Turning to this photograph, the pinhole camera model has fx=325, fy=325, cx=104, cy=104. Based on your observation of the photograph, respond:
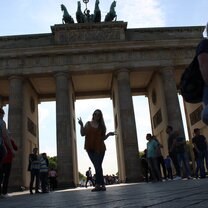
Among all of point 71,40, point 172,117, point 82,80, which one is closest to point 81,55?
point 71,40

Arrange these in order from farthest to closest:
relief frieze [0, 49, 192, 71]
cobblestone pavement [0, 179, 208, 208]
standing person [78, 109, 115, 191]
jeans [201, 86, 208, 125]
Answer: relief frieze [0, 49, 192, 71], standing person [78, 109, 115, 191], jeans [201, 86, 208, 125], cobblestone pavement [0, 179, 208, 208]

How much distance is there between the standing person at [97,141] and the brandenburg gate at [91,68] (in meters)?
17.3

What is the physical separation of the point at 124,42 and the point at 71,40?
4868 mm

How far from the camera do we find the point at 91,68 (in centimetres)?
2902

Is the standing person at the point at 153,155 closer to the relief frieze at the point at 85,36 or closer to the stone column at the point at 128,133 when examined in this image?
the stone column at the point at 128,133

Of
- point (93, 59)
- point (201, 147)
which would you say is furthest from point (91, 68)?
point (201, 147)

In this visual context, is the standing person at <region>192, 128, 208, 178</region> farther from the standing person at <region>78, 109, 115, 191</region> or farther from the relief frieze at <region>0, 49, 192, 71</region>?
the relief frieze at <region>0, 49, 192, 71</region>

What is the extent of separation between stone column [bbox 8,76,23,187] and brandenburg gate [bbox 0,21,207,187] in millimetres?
80

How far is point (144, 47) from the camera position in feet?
96.4

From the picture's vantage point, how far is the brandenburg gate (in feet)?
88.0

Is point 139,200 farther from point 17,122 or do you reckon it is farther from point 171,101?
point 171,101

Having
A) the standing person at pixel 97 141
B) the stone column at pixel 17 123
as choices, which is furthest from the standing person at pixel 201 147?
the stone column at pixel 17 123

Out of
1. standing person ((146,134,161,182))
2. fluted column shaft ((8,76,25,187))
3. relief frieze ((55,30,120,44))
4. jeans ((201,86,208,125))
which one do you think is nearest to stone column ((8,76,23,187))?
fluted column shaft ((8,76,25,187))

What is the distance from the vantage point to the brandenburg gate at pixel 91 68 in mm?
26828
